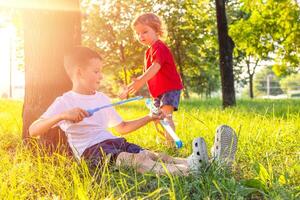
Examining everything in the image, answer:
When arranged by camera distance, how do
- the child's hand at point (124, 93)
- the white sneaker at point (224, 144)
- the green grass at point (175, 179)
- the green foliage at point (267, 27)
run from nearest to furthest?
the green grass at point (175, 179), the white sneaker at point (224, 144), the child's hand at point (124, 93), the green foliage at point (267, 27)

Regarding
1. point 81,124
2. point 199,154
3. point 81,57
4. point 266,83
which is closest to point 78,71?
point 81,57

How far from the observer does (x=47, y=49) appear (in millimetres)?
4570

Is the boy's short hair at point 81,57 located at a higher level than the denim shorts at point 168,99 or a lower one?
higher

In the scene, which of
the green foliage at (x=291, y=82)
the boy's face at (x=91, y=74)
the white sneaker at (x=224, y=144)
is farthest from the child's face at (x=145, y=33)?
the green foliage at (x=291, y=82)

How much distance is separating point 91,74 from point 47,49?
1.01 metres

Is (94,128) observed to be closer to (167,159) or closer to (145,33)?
(167,159)

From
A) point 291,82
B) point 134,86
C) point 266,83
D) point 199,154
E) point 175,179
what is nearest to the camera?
point 175,179

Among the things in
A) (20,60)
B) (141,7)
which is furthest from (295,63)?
(20,60)

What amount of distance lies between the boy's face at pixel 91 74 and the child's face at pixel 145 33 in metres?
1.46

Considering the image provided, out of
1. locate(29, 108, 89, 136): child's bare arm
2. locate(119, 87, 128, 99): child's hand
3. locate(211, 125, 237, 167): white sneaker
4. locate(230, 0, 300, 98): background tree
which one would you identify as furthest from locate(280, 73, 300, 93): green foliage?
locate(29, 108, 89, 136): child's bare arm

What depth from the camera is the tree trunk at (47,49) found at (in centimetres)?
457

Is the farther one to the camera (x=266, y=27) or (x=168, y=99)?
(x=266, y=27)

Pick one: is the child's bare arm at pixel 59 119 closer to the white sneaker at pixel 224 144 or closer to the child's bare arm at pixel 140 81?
the child's bare arm at pixel 140 81

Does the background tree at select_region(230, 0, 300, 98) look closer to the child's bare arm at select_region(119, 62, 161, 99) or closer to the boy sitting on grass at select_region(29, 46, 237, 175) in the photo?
the child's bare arm at select_region(119, 62, 161, 99)
